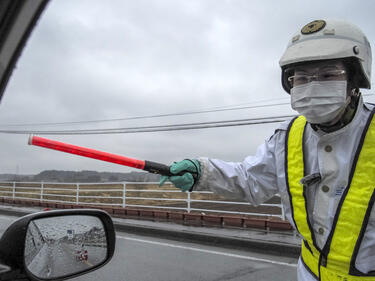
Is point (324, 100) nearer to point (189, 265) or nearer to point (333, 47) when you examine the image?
point (333, 47)

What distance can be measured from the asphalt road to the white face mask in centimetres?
361

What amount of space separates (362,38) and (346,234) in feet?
3.35

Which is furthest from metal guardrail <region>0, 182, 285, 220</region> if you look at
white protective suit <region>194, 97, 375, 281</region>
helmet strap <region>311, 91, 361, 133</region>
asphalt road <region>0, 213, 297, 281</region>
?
helmet strap <region>311, 91, 361, 133</region>

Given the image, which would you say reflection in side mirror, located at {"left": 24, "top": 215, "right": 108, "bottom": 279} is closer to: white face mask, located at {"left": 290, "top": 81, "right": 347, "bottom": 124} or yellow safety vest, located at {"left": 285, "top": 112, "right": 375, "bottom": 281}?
yellow safety vest, located at {"left": 285, "top": 112, "right": 375, "bottom": 281}

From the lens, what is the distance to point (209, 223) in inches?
352

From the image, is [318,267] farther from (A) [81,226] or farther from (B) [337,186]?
(A) [81,226]

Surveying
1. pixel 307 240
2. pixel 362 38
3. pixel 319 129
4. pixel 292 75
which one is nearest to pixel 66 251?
pixel 307 240

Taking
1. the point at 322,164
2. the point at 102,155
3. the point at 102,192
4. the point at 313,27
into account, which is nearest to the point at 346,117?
the point at 322,164

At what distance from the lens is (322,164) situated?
164 centimetres

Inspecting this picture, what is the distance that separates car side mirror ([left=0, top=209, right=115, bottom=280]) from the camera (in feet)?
3.19

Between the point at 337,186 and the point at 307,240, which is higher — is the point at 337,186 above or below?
above

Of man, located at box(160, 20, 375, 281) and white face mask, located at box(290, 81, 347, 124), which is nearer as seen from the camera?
man, located at box(160, 20, 375, 281)

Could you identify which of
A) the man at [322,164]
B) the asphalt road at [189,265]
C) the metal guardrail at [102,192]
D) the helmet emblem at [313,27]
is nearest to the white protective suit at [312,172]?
the man at [322,164]

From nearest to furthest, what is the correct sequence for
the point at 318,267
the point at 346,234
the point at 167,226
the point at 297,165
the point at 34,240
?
1. the point at 34,240
2. the point at 346,234
3. the point at 318,267
4. the point at 297,165
5. the point at 167,226
